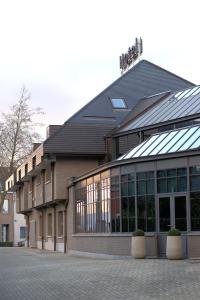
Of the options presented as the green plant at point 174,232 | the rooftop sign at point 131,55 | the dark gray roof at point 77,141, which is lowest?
the green plant at point 174,232

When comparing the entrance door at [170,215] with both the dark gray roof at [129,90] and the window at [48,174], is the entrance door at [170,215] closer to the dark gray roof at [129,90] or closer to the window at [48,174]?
the dark gray roof at [129,90]

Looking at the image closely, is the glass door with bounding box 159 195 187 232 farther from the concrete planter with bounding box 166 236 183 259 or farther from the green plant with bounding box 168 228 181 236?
the concrete planter with bounding box 166 236 183 259

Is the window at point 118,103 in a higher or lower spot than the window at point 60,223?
higher

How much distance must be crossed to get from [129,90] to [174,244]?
63.2 ft

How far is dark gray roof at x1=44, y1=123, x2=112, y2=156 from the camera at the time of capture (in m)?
33.8

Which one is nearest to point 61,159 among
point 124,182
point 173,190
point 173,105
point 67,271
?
point 173,105

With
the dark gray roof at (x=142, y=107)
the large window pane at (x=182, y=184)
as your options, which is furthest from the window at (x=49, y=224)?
the large window pane at (x=182, y=184)

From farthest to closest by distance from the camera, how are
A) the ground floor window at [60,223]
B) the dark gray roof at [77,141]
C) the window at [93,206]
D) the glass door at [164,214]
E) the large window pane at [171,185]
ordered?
the ground floor window at [60,223]
the dark gray roof at [77,141]
the window at [93,206]
the glass door at [164,214]
the large window pane at [171,185]

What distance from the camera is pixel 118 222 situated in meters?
26.0

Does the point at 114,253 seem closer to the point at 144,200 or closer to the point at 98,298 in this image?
the point at 144,200

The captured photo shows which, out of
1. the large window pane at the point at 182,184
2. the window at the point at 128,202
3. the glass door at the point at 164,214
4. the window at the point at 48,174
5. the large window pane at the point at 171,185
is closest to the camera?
the large window pane at the point at 182,184

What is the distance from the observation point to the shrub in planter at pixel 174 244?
22.3 metres

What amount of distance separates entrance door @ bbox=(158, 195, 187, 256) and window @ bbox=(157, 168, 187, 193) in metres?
0.32

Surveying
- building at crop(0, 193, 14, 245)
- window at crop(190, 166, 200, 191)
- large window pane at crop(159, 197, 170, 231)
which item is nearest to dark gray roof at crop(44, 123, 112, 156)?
large window pane at crop(159, 197, 170, 231)
